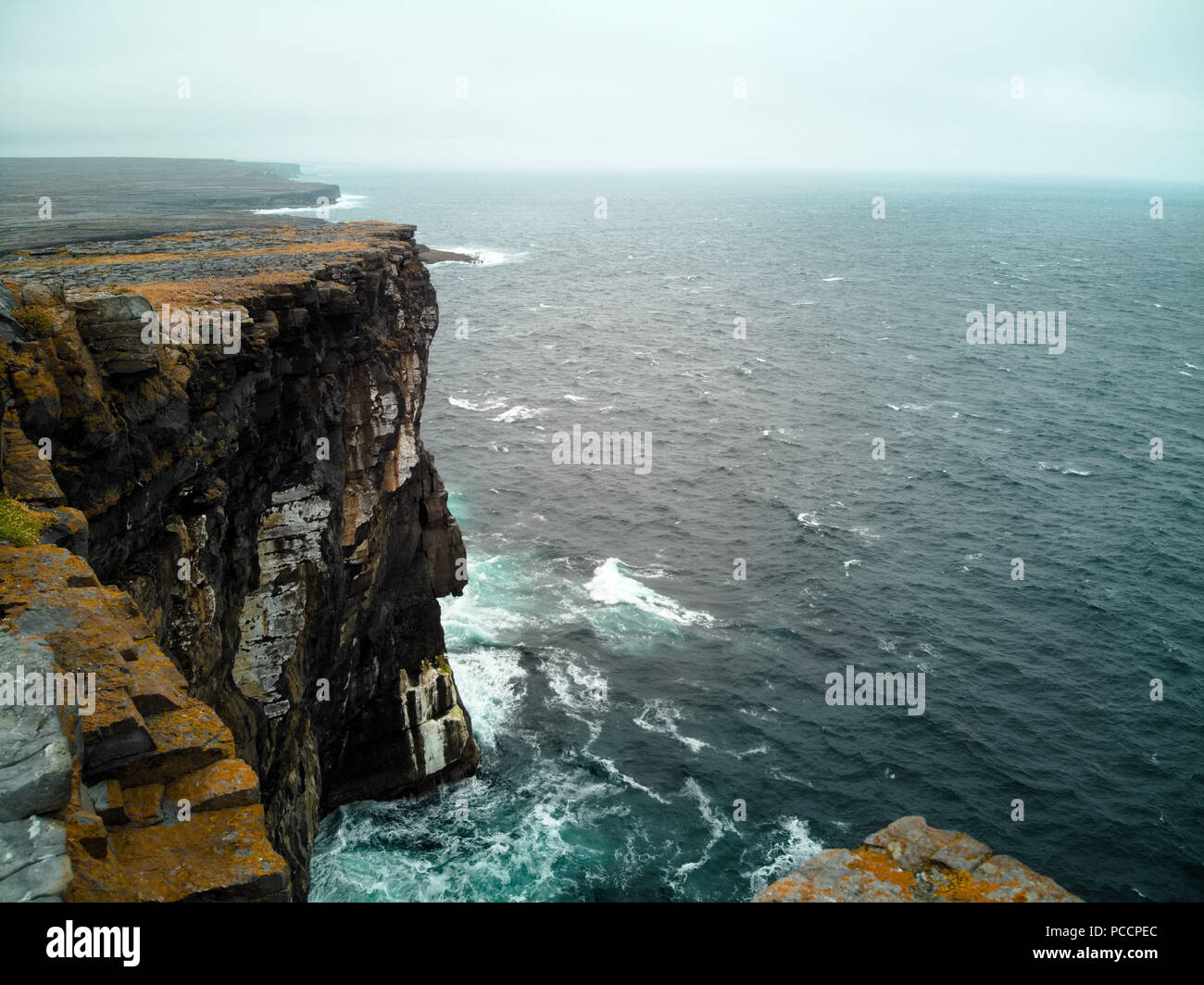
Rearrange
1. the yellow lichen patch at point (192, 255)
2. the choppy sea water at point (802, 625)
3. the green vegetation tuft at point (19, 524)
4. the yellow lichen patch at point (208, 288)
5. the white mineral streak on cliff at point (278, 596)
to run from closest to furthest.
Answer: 1. the green vegetation tuft at point (19, 524)
2. the yellow lichen patch at point (208, 288)
3. the white mineral streak on cliff at point (278, 596)
4. the yellow lichen patch at point (192, 255)
5. the choppy sea water at point (802, 625)

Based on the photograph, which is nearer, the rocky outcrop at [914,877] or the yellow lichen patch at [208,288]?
the rocky outcrop at [914,877]

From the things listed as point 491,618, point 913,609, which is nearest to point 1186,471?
point 913,609

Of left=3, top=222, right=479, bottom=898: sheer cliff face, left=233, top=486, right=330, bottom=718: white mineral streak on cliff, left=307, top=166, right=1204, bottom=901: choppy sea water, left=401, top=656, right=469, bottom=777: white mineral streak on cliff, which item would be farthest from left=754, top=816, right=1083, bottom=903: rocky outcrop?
left=401, top=656, right=469, bottom=777: white mineral streak on cliff

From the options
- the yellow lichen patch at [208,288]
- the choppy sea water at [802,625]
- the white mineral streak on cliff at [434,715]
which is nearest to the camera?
the yellow lichen patch at [208,288]

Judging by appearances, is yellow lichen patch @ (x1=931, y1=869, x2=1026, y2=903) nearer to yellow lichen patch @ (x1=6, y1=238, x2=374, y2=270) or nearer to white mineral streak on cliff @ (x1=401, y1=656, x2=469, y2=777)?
white mineral streak on cliff @ (x1=401, y1=656, x2=469, y2=777)

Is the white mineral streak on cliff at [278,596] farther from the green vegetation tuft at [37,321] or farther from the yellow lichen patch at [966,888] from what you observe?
the yellow lichen patch at [966,888]

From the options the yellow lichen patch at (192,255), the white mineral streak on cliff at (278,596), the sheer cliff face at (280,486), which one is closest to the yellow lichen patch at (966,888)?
the sheer cliff face at (280,486)

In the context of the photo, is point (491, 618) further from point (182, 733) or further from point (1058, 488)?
point (1058, 488)
